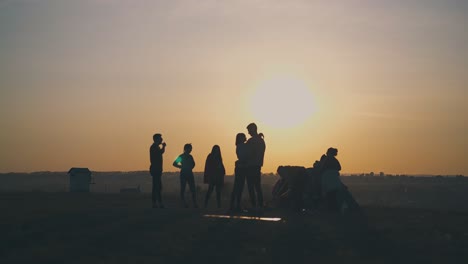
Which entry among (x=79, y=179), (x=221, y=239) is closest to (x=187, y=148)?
(x=221, y=239)

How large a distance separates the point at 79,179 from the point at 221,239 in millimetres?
29974

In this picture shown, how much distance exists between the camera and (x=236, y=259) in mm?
12992

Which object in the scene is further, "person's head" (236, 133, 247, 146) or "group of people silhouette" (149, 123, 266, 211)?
"person's head" (236, 133, 247, 146)

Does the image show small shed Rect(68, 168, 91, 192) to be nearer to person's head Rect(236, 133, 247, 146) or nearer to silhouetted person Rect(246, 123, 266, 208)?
person's head Rect(236, 133, 247, 146)

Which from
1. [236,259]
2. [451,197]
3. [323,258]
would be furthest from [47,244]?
[451,197]

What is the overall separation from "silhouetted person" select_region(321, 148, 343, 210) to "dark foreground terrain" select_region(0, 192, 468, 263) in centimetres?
252

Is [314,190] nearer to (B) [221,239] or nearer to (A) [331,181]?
(A) [331,181]

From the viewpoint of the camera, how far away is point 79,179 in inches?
1720

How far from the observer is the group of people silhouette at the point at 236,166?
21891 millimetres

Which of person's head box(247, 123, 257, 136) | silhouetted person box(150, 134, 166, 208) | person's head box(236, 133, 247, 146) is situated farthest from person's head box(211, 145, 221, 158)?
person's head box(247, 123, 257, 136)

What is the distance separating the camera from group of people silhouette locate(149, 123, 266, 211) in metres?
21.9

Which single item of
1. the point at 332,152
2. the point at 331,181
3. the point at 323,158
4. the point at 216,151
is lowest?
the point at 331,181

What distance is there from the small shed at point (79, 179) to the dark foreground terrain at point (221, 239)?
77.8 feet

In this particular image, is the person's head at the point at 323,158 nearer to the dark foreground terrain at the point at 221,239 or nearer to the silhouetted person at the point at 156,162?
the dark foreground terrain at the point at 221,239
